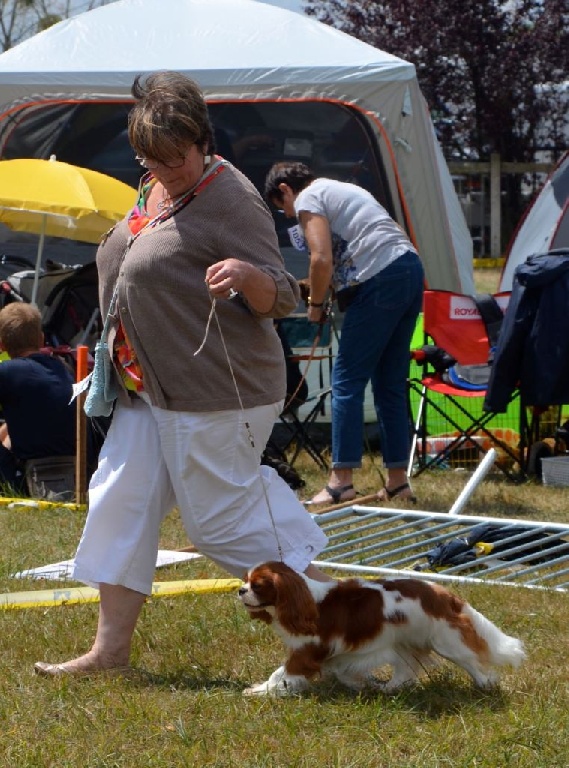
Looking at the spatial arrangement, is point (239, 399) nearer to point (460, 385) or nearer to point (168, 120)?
point (168, 120)

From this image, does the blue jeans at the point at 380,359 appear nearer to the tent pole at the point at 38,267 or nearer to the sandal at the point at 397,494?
the sandal at the point at 397,494

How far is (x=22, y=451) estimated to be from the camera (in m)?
6.26

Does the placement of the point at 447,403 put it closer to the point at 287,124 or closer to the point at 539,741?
the point at 287,124

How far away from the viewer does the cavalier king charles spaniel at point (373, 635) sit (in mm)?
3043

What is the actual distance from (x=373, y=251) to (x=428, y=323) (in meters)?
1.44

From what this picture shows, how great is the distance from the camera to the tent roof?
8.66 meters

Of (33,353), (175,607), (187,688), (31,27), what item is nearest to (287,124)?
(33,353)

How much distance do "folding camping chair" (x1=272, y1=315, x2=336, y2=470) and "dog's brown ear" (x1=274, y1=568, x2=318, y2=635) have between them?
374 centimetres

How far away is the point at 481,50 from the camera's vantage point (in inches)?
776

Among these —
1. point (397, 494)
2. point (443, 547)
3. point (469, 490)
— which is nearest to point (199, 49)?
point (397, 494)

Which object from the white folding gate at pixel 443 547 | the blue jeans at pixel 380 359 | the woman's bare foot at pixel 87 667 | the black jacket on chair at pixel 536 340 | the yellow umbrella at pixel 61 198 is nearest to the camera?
the woman's bare foot at pixel 87 667

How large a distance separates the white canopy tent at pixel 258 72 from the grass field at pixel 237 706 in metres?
5.18

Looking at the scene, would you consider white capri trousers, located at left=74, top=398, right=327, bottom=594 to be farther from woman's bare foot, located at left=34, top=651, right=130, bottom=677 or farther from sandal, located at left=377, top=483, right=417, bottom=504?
sandal, located at left=377, top=483, right=417, bottom=504

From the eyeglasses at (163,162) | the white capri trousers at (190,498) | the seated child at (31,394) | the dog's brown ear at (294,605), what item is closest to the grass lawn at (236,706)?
the dog's brown ear at (294,605)
